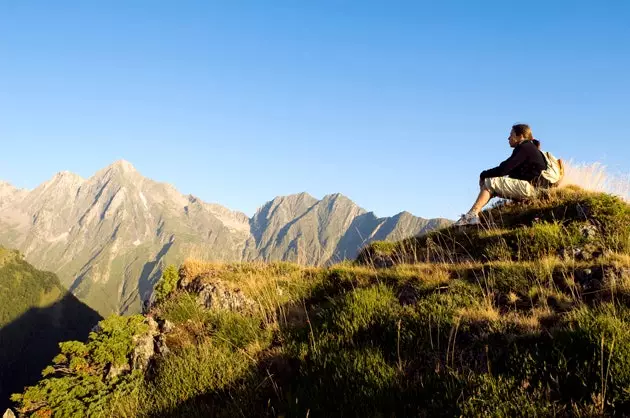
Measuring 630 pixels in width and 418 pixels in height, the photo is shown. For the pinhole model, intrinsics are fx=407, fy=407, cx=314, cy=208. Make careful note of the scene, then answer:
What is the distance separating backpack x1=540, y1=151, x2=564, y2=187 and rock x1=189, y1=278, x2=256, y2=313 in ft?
32.7

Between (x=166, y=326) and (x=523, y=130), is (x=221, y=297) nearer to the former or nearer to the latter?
(x=166, y=326)

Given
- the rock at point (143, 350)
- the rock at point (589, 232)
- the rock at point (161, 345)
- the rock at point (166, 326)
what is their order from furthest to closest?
the rock at point (589, 232)
the rock at point (166, 326)
the rock at point (161, 345)
the rock at point (143, 350)

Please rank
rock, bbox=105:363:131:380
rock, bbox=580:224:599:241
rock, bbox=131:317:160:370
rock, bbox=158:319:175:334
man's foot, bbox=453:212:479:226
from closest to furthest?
rock, bbox=105:363:131:380 → rock, bbox=131:317:160:370 → rock, bbox=158:319:175:334 → rock, bbox=580:224:599:241 → man's foot, bbox=453:212:479:226

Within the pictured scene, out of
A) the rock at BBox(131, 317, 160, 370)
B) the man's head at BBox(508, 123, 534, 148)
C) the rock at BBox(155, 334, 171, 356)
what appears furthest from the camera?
the man's head at BBox(508, 123, 534, 148)

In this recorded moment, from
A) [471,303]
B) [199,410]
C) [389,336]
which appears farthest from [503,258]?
[199,410]

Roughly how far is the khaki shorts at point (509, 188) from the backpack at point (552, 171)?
0.62 m

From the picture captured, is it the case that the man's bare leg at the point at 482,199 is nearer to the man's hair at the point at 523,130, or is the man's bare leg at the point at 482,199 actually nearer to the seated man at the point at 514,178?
the seated man at the point at 514,178

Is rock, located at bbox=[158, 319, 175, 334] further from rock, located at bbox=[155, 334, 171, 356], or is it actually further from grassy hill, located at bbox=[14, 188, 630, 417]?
rock, located at bbox=[155, 334, 171, 356]

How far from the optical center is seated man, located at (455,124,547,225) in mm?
12555

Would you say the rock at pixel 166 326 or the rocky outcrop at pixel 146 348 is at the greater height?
the rock at pixel 166 326

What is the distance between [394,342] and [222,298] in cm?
487

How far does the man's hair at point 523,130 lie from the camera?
12946mm

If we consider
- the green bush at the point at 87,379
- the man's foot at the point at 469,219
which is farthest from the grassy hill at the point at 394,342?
the man's foot at the point at 469,219

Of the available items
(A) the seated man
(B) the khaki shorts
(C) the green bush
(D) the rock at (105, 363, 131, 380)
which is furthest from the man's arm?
(D) the rock at (105, 363, 131, 380)
